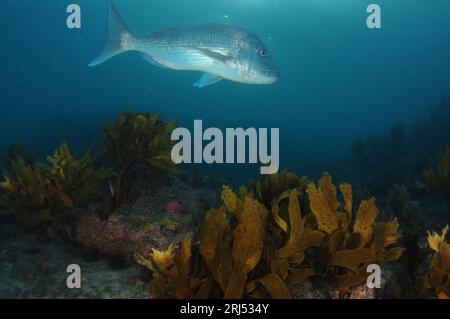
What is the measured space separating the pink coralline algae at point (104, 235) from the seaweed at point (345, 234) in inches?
86.1

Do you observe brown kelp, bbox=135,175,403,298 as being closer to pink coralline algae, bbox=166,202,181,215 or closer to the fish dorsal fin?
pink coralline algae, bbox=166,202,181,215

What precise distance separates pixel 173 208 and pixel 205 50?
225 cm

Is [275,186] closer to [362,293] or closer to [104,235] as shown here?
[362,293]

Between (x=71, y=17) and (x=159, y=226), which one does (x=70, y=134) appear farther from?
(x=159, y=226)

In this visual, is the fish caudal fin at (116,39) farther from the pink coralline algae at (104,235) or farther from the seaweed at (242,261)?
the seaweed at (242,261)

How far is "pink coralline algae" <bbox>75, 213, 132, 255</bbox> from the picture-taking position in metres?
4.00

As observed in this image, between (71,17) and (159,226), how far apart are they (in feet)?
11.3

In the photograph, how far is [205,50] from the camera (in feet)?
16.3

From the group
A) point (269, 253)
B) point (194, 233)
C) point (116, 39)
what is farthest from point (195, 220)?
point (116, 39)

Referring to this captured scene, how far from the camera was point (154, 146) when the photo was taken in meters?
4.72

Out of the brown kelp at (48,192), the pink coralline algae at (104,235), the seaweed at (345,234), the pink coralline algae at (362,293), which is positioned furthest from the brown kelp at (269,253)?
the brown kelp at (48,192)

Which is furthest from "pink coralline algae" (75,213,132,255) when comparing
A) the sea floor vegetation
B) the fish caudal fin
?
the fish caudal fin

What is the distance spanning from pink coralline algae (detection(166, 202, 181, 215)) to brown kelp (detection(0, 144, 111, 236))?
37.2 inches
